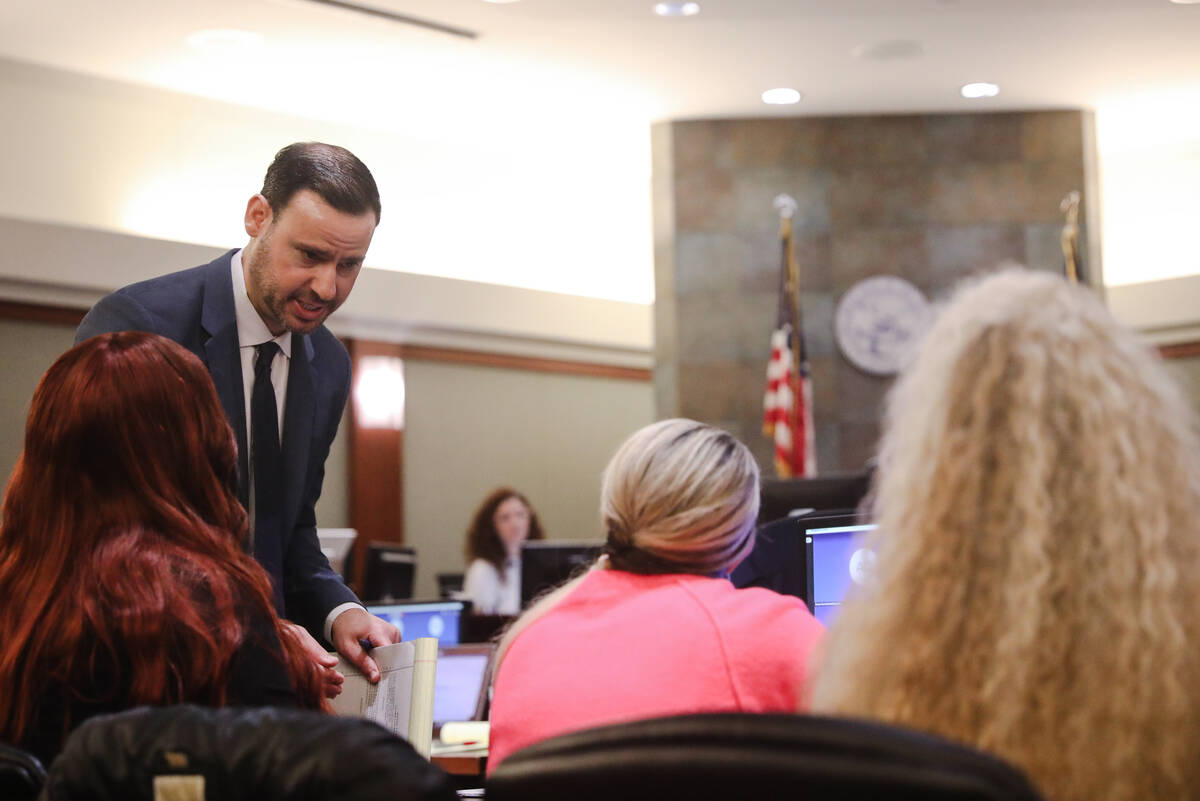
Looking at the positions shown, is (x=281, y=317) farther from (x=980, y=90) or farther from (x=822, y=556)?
(x=980, y=90)

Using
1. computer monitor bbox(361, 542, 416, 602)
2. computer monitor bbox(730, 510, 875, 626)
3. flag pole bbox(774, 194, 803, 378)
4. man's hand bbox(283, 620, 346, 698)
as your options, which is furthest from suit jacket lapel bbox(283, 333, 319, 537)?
flag pole bbox(774, 194, 803, 378)

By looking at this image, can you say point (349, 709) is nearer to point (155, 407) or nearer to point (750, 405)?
point (155, 407)

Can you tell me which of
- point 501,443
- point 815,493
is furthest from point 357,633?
point 501,443

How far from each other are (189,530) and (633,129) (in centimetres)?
779

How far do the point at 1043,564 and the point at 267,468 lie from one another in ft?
5.06

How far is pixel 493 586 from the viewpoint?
307 inches

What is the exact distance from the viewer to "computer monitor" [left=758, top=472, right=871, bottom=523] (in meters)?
3.43

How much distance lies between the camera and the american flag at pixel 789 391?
7988 millimetres

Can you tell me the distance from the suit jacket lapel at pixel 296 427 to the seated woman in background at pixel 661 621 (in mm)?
572

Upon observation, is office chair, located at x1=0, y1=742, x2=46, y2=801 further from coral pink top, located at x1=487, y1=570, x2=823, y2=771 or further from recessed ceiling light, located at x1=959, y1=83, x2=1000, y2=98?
recessed ceiling light, located at x1=959, y1=83, x2=1000, y2=98

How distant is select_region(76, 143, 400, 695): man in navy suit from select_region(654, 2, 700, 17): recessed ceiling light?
4.93 meters

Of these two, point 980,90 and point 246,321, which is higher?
point 980,90

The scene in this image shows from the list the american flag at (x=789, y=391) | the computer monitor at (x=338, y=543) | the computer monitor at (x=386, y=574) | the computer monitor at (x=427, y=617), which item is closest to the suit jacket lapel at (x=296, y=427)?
the computer monitor at (x=427, y=617)

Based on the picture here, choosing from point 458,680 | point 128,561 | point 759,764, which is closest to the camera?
point 759,764
